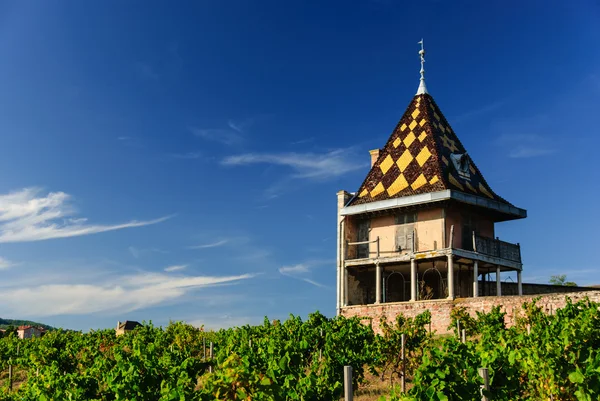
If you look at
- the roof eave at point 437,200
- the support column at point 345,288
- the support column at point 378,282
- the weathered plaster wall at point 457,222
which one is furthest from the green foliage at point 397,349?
the support column at point 345,288

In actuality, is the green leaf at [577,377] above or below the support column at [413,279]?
below

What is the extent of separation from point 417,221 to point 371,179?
11.4ft

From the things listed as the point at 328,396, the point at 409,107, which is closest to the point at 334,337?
the point at 328,396

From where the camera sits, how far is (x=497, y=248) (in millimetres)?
30281

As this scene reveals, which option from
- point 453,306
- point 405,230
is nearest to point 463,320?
point 453,306

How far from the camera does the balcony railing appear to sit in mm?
29531

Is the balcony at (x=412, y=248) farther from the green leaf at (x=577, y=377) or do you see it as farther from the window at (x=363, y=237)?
the green leaf at (x=577, y=377)

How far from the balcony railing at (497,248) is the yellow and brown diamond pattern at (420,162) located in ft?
6.58

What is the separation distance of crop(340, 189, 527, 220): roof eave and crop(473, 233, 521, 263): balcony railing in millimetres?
1301

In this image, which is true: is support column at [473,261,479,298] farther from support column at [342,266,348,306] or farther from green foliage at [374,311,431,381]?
green foliage at [374,311,431,381]

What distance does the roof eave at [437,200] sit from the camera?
2831 cm

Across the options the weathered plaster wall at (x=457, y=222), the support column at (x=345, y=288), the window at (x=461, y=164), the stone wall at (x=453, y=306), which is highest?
the window at (x=461, y=164)

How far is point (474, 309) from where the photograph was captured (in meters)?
25.7

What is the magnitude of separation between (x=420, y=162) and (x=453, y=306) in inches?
278
